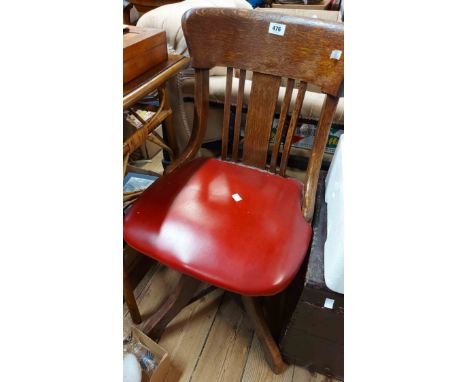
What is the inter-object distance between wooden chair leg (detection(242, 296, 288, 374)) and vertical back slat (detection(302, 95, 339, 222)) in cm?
29

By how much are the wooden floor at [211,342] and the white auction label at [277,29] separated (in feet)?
2.85

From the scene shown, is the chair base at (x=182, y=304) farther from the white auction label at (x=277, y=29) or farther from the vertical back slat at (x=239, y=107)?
the white auction label at (x=277, y=29)

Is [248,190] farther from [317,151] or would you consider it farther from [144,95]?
[144,95]

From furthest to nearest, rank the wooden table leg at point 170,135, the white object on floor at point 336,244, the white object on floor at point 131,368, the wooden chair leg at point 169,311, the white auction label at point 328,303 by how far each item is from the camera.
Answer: the wooden table leg at point 170,135 → the wooden chair leg at point 169,311 → the white object on floor at point 131,368 → the white auction label at point 328,303 → the white object on floor at point 336,244

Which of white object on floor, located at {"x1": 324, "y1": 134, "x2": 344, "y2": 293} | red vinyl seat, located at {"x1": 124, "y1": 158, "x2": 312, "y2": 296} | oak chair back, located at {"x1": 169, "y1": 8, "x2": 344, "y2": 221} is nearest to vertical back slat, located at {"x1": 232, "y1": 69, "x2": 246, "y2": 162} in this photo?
oak chair back, located at {"x1": 169, "y1": 8, "x2": 344, "y2": 221}

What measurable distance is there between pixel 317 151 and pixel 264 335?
0.54 m

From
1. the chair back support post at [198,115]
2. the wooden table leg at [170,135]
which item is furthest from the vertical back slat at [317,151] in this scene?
the wooden table leg at [170,135]

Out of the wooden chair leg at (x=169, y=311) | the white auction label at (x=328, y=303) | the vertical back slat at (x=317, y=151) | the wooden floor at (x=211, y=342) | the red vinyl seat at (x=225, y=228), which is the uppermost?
the vertical back slat at (x=317, y=151)

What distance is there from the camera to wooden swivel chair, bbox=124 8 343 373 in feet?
2.19

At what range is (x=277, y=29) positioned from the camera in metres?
0.73

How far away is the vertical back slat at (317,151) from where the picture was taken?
2.43 ft
